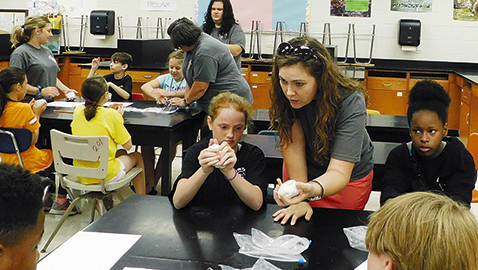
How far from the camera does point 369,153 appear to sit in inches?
75.8

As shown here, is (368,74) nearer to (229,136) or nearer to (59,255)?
(229,136)

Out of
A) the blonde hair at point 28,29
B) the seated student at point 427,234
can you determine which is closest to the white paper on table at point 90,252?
the seated student at point 427,234

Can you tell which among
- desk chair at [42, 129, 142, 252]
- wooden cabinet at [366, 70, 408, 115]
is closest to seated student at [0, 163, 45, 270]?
desk chair at [42, 129, 142, 252]

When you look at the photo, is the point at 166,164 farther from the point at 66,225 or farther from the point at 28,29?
the point at 28,29

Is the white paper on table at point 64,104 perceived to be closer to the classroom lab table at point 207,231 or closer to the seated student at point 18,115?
the seated student at point 18,115

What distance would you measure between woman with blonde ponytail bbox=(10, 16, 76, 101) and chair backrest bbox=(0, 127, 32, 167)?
0.97 meters

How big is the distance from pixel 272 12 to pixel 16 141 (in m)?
5.04

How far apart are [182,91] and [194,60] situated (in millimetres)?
634

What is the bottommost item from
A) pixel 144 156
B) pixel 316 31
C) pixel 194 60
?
pixel 144 156

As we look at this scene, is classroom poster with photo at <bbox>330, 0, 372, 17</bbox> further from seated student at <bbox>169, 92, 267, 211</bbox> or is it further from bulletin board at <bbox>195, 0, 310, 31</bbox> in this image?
seated student at <bbox>169, 92, 267, 211</bbox>

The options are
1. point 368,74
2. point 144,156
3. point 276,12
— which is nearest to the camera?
point 144,156

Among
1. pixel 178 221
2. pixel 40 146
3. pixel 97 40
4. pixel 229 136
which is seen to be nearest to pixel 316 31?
pixel 97 40

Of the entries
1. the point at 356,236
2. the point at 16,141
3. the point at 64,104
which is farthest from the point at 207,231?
the point at 64,104

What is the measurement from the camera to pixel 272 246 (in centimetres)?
143
